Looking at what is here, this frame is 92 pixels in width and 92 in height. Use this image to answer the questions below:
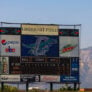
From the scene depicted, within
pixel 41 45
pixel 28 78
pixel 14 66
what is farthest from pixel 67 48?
pixel 14 66

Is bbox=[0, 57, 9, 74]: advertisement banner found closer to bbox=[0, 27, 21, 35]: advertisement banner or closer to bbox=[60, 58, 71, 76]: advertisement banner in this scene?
bbox=[0, 27, 21, 35]: advertisement banner

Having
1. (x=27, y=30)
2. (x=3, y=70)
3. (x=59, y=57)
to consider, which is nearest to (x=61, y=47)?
(x=59, y=57)

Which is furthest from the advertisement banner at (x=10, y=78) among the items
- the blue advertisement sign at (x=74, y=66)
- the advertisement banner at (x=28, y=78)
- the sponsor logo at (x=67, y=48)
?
the blue advertisement sign at (x=74, y=66)

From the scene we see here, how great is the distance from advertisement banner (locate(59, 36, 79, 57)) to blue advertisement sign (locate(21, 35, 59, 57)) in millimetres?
579

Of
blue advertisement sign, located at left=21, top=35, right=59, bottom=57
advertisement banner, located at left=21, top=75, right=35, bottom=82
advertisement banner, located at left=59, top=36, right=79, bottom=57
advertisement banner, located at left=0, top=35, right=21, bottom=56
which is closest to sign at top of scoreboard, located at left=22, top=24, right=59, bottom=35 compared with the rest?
blue advertisement sign, located at left=21, top=35, right=59, bottom=57

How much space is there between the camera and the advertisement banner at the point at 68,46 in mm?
44922

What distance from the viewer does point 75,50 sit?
45.6 metres

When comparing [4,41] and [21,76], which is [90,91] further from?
[4,41]

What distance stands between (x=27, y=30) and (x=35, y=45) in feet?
6.73

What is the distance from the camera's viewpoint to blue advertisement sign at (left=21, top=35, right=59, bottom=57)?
44219 millimetres

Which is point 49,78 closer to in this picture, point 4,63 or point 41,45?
point 41,45

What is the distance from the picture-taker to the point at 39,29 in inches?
1785

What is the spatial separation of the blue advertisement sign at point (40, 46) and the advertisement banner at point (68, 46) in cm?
58

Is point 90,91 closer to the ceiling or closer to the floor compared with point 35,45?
closer to the floor
